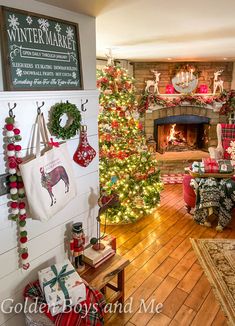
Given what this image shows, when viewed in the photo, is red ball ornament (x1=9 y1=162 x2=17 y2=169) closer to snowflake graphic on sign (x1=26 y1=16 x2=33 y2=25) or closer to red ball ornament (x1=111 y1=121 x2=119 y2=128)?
snowflake graphic on sign (x1=26 y1=16 x2=33 y2=25)

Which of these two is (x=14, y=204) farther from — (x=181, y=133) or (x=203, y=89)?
(x=181, y=133)

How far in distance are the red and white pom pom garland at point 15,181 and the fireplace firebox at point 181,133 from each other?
4.52 m

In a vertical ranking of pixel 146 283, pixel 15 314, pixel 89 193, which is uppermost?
pixel 89 193

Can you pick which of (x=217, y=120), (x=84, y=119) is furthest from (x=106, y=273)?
(x=217, y=120)

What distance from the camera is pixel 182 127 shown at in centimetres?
598

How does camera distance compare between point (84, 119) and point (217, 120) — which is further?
point (217, 120)

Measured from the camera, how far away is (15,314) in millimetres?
1568

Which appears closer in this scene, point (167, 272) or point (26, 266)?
point (26, 266)

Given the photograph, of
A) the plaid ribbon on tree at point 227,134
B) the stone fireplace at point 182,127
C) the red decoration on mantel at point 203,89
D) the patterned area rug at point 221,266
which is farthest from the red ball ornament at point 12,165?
the red decoration on mantel at point 203,89

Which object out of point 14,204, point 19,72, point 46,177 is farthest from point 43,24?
point 14,204

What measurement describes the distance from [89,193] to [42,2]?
128 cm

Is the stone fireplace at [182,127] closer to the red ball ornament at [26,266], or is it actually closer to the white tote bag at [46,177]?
the white tote bag at [46,177]

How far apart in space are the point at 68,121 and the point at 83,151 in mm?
239

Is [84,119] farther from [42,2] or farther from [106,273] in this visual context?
[106,273]
